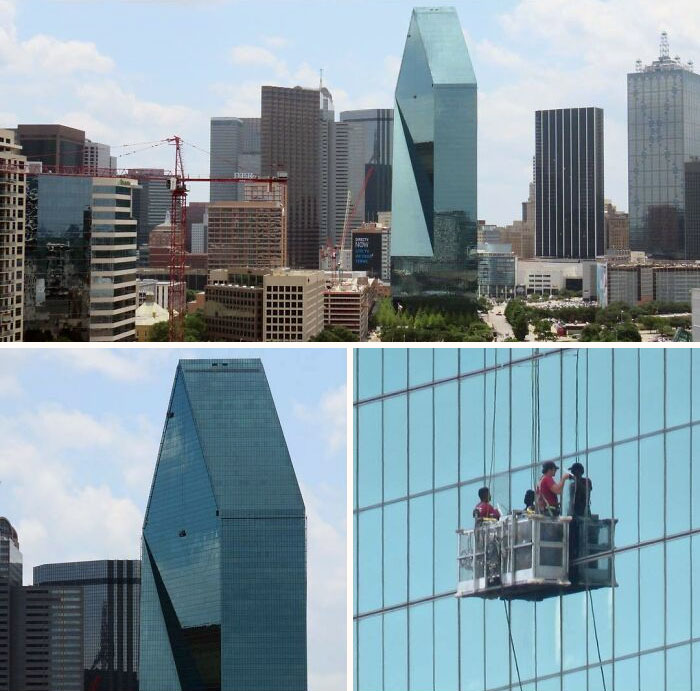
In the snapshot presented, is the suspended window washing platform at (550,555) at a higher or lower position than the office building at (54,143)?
lower

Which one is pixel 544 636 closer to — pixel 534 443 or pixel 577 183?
pixel 534 443

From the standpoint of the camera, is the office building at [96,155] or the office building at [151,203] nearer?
the office building at [96,155]

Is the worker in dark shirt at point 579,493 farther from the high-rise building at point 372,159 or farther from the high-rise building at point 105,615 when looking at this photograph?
the high-rise building at point 372,159

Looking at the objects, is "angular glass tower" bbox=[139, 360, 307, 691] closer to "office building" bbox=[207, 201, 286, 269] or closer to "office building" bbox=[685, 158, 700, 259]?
"office building" bbox=[207, 201, 286, 269]

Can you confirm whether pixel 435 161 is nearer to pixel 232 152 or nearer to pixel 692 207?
pixel 232 152

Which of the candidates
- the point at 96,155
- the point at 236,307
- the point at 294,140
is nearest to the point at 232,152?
the point at 294,140

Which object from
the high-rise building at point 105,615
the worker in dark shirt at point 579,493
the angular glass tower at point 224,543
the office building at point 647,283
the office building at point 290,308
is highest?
the office building at point 647,283

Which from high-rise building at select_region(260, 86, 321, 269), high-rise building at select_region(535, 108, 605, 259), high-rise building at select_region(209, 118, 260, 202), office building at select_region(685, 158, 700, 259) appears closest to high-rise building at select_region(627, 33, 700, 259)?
office building at select_region(685, 158, 700, 259)

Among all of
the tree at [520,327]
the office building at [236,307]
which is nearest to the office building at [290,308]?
the office building at [236,307]
